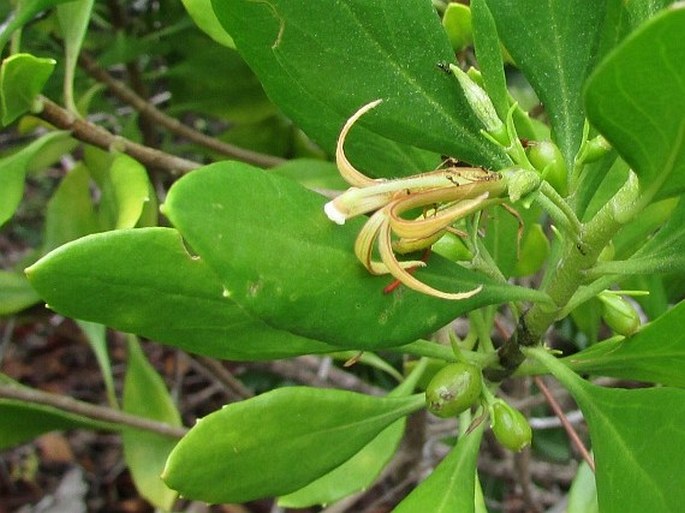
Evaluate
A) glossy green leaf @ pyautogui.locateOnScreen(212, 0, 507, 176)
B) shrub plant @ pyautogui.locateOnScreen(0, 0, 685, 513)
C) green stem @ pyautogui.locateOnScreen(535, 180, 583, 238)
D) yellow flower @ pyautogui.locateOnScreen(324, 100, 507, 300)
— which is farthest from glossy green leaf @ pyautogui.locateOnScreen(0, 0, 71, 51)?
green stem @ pyautogui.locateOnScreen(535, 180, 583, 238)

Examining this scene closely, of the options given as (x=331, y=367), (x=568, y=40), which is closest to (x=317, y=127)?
(x=568, y=40)

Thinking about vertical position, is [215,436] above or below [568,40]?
below

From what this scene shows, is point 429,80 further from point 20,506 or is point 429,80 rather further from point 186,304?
point 20,506

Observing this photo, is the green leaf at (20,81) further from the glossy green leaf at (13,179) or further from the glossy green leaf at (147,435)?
the glossy green leaf at (147,435)

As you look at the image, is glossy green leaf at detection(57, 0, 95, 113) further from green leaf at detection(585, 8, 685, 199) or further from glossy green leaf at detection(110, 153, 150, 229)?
green leaf at detection(585, 8, 685, 199)

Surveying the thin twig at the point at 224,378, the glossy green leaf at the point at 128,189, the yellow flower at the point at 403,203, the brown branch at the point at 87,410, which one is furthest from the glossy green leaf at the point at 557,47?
the thin twig at the point at 224,378

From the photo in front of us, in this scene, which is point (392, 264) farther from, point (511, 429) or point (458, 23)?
point (458, 23)
